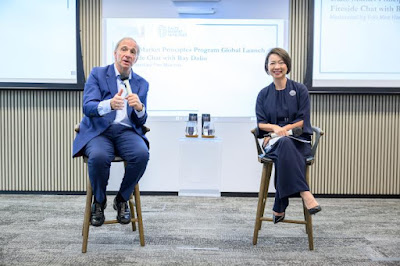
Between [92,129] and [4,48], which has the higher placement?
[4,48]

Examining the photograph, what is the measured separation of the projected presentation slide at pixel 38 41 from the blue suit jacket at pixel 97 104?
146 centimetres

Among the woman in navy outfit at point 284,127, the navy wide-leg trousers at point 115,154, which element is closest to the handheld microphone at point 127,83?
the navy wide-leg trousers at point 115,154

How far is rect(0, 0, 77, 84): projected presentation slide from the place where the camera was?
12.3 ft

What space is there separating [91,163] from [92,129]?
250 millimetres

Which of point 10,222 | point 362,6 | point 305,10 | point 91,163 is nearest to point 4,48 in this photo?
point 10,222

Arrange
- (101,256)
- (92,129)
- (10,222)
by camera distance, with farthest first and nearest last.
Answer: (10,222)
(92,129)
(101,256)

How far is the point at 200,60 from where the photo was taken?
387cm

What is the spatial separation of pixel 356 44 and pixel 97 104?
2593 mm

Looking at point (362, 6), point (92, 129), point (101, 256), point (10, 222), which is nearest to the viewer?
point (101, 256)

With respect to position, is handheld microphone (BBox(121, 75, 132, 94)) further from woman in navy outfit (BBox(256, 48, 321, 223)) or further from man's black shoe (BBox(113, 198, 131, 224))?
woman in navy outfit (BBox(256, 48, 321, 223))

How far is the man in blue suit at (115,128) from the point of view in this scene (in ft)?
7.45

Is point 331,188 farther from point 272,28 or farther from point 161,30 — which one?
point 161,30

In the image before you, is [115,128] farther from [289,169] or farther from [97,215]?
[289,169]

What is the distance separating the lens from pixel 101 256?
7.06ft
